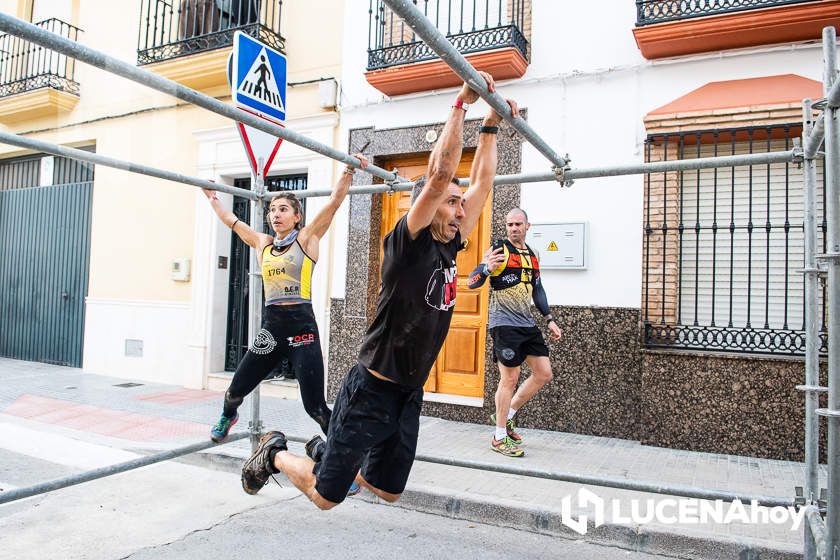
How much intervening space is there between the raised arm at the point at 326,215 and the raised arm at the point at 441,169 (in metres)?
1.50

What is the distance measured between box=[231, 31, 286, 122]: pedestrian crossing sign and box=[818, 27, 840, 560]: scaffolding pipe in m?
3.19

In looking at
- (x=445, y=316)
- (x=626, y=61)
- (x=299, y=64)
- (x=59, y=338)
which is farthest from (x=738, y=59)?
(x=59, y=338)

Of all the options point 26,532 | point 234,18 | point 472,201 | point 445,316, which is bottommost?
point 26,532

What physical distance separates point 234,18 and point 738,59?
7.02 m

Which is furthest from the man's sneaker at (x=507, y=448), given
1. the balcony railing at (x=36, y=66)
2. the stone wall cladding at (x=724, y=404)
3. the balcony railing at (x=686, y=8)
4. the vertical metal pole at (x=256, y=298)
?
the balcony railing at (x=36, y=66)

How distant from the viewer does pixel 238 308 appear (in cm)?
922

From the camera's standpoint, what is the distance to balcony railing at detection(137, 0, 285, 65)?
8680 millimetres

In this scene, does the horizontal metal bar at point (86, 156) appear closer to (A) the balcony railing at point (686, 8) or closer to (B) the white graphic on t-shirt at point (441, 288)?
(B) the white graphic on t-shirt at point (441, 288)

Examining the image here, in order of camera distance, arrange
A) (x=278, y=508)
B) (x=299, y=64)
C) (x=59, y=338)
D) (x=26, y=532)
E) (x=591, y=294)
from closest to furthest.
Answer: (x=26, y=532) < (x=278, y=508) < (x=591, y=294) < (x=299, y=64) < (x=59, y=338)

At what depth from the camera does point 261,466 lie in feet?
11.5

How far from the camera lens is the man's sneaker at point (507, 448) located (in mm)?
5496

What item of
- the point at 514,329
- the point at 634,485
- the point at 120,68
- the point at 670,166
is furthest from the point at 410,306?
the point at 514,329

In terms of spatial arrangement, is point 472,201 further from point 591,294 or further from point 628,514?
point 591,294

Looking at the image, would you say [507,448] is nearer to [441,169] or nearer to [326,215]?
[326,215]
